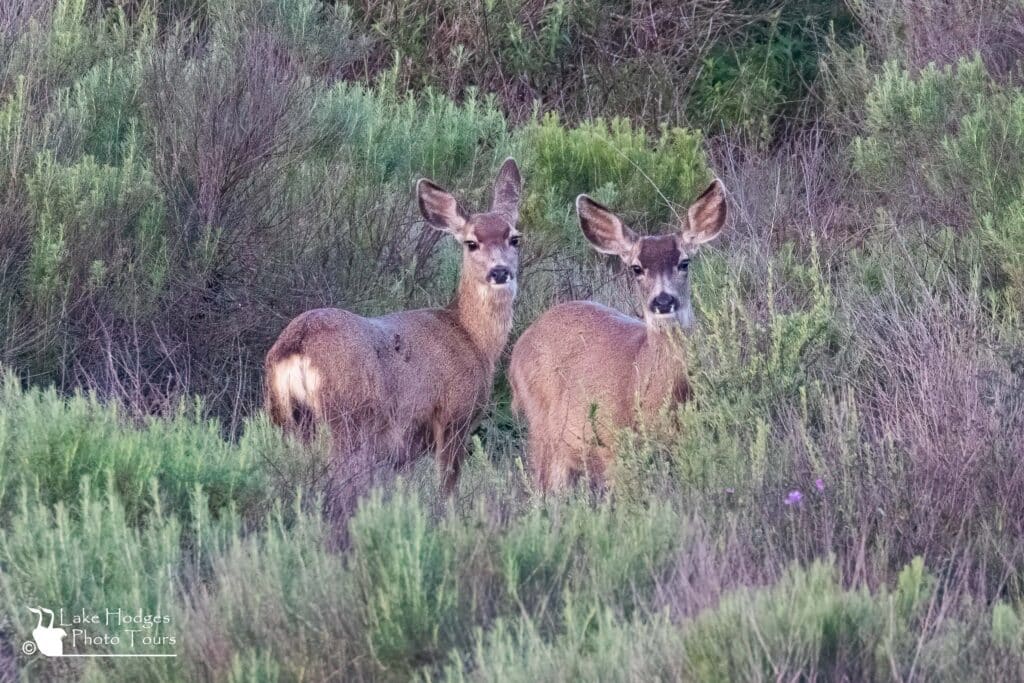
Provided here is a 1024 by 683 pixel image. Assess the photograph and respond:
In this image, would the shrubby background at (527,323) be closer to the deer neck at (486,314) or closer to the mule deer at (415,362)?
the mule deer at (415,362)

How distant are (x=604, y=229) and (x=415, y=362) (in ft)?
3.55

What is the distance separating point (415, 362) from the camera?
7434 mm

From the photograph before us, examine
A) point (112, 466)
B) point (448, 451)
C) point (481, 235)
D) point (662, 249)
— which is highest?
point (662, 249)

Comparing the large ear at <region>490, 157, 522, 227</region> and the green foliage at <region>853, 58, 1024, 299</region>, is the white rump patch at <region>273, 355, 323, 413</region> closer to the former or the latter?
the large ear at <region>490, 157, 522, 227</region>

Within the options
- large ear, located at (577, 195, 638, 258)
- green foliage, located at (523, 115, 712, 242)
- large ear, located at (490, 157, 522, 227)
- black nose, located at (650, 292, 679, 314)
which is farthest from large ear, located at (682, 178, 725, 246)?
green foliage, located at (523, 115, 712, 242)

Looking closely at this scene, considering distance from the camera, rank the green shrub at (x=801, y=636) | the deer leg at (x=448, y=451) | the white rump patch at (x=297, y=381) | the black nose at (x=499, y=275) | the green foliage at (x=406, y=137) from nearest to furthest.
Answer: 1. the green shrub at (x=801, y=636)
2. the white rump patch at (x=297, y=381)
3. the deer leg at (x=448, y=451)
4. the black nose at (x=499, y=275)
5. the green foliage at (x=406, y=137)

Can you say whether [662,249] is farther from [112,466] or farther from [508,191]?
[112,466]

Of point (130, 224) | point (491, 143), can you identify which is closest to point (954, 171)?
point (491, 143)

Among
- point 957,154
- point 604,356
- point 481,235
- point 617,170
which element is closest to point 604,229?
point 604,356

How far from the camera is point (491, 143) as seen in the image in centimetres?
1115

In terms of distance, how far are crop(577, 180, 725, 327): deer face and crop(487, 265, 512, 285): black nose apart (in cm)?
54

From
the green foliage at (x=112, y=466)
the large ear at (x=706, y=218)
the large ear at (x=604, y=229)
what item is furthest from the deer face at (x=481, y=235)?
the green foliage at (x=112, y=466)

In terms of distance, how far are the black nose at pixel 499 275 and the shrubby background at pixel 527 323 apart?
0.86 m

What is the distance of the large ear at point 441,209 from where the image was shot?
8164 mm
